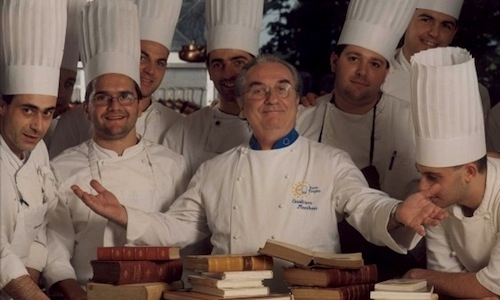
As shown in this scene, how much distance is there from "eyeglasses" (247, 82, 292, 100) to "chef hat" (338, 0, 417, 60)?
2.02 feet

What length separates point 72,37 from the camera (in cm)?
532

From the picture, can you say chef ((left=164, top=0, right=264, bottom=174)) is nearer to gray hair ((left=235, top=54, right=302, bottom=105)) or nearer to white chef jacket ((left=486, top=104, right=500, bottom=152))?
gray hair ((left=235, top=54, right=302, bottom=105))

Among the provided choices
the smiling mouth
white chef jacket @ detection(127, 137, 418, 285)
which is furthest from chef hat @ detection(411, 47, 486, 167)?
the smiling mouth

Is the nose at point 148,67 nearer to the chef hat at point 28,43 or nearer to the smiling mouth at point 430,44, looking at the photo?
the chef hat at point 28,43

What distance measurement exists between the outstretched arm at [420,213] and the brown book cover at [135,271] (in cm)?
77

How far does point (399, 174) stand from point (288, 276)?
987 millimetres

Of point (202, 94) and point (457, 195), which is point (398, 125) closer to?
point (457, 195)

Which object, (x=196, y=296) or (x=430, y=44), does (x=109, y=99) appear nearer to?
(x=196, y=296)

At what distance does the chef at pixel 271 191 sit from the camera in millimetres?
4441

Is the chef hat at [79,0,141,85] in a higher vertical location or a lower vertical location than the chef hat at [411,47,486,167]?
higher

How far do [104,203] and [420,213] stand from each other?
3.59 ft

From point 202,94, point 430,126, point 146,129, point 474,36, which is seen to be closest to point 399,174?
point 430,126

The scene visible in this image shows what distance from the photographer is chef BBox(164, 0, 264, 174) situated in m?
5.20

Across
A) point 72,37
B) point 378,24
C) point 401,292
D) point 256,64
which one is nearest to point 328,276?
point 401,292
